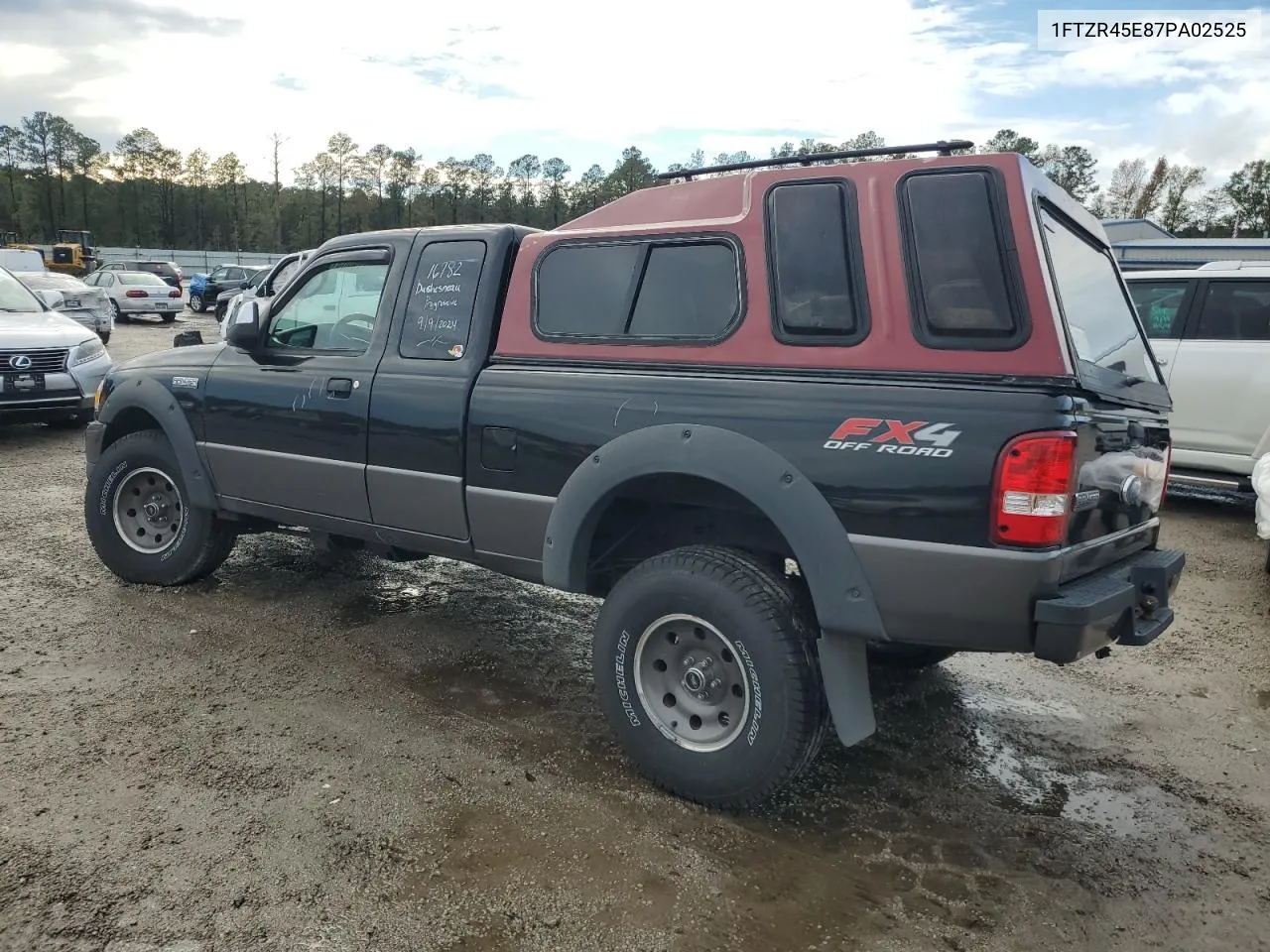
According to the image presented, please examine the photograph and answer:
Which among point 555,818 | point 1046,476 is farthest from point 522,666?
point 1046,476

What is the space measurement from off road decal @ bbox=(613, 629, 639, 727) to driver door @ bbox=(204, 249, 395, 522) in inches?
63.2

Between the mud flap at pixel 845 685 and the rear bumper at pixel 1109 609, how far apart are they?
54 cm

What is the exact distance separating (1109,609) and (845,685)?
0.79 meters

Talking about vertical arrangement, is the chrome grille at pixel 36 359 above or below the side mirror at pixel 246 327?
below

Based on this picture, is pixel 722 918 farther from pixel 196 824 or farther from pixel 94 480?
pixel 94 480

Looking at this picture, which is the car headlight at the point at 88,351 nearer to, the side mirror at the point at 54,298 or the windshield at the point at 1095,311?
the side mirror at the point at 54,298

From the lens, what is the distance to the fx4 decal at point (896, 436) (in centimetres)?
256

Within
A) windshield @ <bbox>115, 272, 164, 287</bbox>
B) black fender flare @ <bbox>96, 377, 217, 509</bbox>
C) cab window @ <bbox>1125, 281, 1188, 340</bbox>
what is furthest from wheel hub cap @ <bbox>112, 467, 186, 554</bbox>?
windshield @ <bbox>115, 272, 164, 287</bbox>

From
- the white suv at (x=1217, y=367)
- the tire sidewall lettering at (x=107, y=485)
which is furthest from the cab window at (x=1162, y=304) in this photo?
the tire sidewall lettering at (x=107, y=485)

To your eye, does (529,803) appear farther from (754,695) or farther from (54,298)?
(54,298)

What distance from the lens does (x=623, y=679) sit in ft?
10.4

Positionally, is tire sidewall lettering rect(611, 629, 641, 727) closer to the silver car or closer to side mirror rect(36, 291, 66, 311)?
the silver car

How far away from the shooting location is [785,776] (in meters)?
2.85

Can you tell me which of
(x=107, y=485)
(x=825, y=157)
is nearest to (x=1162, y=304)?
(x=825, y=157)
